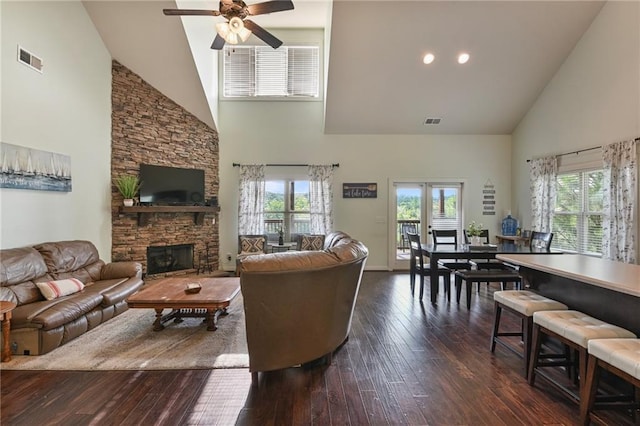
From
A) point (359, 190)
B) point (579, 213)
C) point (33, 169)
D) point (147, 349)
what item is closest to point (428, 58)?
point (359, 190)

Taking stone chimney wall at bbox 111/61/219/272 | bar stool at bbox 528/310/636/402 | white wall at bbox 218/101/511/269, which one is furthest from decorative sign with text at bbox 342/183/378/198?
bar stool at bbox 528/310/636/402

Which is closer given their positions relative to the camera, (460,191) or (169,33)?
(169,33)

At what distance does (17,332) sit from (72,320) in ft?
1.29

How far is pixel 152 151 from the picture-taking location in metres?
5.63

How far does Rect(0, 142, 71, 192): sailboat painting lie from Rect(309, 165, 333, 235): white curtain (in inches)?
165

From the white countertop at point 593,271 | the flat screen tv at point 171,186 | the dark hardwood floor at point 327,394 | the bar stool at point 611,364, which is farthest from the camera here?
the flat screen tv at point 171,186

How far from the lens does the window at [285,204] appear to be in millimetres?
6865

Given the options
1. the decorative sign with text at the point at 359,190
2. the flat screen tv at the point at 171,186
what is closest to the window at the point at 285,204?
the decorative sign with text at the point at 359,190

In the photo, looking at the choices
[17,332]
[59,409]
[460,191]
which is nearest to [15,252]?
[17,332]

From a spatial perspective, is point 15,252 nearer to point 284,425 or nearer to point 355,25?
point 284,425

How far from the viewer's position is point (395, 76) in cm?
560

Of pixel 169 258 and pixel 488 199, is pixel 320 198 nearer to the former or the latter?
pixel 169 258

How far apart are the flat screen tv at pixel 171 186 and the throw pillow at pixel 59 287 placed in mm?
2134

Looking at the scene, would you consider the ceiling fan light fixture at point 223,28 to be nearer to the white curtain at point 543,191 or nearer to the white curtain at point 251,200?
the white curtain at point 251,200
